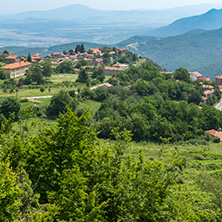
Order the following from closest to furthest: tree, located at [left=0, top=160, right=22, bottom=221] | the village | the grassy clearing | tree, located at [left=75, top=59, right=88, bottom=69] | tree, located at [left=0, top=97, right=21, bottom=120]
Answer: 1. tree, located at [left=0, top=160, right=22, bottom=221]
2. tree, located at [left=0, top=97, right=21, bottom=120]
3. the grassy clearing
4. the village
5. tree, located at [left=75, top=59, right=88, bottom=69]

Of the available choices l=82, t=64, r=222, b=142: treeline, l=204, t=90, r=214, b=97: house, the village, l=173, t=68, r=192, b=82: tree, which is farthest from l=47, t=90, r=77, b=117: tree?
l=204, t=90, r=214, b=97: house

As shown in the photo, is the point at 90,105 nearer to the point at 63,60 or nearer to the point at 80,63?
the point at 80,63

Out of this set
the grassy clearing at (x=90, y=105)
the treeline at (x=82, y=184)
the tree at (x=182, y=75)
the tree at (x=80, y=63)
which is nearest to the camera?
the treeline at (x=82, y=184)

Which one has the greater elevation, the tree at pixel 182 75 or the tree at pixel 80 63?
the tree at pixel 80 63

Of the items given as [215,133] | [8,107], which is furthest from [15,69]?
[215,133]

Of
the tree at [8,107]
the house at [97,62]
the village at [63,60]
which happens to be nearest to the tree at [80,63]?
the village at [63,60]

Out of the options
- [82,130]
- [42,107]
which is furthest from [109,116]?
[82,130]

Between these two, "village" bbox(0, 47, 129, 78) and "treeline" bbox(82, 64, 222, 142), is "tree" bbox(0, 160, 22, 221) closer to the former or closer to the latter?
"treeline" bbox(82, 64, 222, 142)

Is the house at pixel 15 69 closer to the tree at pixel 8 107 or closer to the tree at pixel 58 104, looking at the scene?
the tree at pixel 58 104
